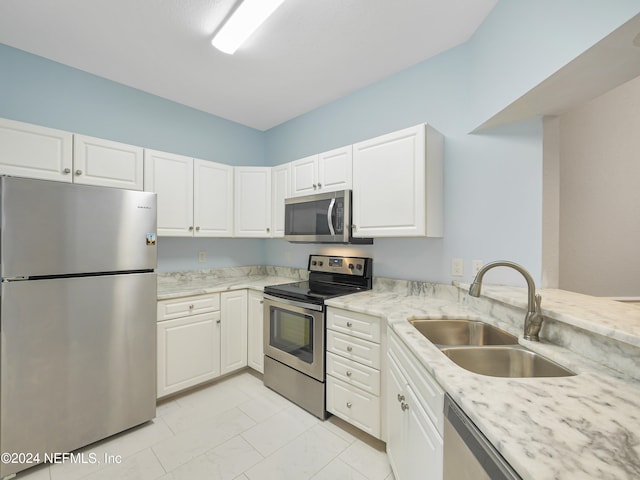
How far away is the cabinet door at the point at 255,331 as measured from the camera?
2.64 meters

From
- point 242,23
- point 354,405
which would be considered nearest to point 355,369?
point 354,405

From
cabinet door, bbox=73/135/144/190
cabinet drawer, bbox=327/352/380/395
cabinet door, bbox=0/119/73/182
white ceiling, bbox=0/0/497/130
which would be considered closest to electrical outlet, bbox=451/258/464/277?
cabinet drawer, bbox=327/352/380/395

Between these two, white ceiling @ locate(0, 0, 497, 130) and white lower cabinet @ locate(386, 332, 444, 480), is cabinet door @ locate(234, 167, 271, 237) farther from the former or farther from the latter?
white lower cabinet @ locate(386, 332, 444, 480)

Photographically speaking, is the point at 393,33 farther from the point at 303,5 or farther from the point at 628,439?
the point at 628,439

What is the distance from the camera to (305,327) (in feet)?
7.13

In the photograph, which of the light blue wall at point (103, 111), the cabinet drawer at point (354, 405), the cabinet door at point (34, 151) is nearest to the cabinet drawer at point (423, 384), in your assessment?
the cabinet drawer at point (354, 405)

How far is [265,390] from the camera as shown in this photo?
8.21ft

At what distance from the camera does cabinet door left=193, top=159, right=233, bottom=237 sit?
2.68 meters

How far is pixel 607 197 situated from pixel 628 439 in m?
2.08

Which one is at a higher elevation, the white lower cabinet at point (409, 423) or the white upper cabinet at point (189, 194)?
the white upper cabinet at point (189, 194)

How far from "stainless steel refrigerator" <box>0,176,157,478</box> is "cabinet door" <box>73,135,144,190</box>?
39cm

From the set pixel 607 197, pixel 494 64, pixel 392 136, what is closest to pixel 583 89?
pixel 494 64

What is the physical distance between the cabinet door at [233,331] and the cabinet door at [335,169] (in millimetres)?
1325

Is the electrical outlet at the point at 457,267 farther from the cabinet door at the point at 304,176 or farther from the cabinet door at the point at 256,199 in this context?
the cabinet door at the point at 256,199
